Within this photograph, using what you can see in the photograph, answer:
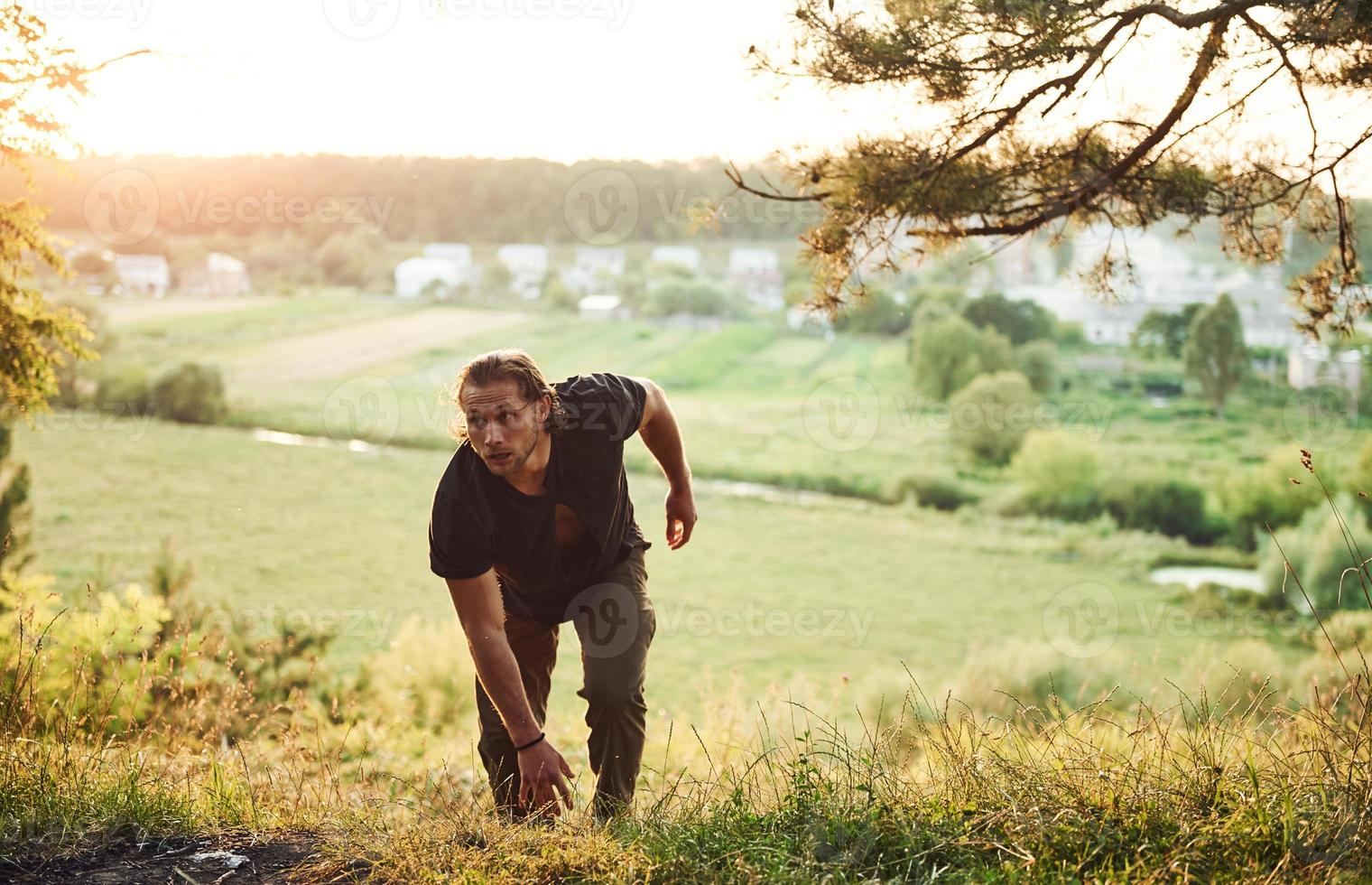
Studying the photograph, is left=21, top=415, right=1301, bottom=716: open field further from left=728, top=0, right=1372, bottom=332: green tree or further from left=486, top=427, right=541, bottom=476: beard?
left=486, top=427, right=541, bottom=476: beard

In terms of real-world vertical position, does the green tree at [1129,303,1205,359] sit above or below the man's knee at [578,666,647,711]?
above

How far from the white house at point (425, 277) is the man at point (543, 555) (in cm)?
4180

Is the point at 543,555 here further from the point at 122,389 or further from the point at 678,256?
the point at 678,256

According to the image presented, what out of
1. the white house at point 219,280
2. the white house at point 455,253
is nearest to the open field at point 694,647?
the white house at point 219,280

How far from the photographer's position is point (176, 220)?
134ft

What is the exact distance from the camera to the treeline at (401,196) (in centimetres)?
3497

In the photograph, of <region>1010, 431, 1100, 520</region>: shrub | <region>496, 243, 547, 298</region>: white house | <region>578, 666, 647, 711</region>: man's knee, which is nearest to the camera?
<region>578, 666, 647, 711</region>: man's knee

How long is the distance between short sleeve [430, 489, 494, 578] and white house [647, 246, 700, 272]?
44.8 m

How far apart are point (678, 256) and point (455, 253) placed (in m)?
9.75

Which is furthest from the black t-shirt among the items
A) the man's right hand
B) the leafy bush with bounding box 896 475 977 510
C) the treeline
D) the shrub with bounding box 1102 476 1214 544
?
the shrub with bounding box 1102 476 1214 544

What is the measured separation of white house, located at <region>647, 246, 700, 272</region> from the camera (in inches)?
1854

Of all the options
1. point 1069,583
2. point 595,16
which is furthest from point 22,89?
point 1069,583

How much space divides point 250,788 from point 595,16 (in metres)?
5.26

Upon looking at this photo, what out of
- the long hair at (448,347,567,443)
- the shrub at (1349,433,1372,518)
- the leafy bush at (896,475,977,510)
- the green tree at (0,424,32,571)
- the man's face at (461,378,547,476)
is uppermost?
the long hair at (448,347,567,443)
